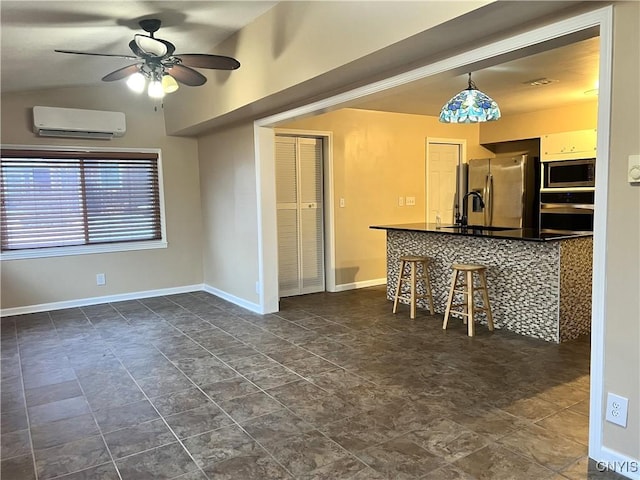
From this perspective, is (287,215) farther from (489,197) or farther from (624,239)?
(624,239)

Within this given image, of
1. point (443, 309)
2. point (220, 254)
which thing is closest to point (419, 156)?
point (443, 309)

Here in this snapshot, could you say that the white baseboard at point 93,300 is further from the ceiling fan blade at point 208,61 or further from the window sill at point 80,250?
the ceiling fan blade at point 208,61

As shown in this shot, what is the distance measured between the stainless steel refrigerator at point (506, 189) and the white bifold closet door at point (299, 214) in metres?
2.47

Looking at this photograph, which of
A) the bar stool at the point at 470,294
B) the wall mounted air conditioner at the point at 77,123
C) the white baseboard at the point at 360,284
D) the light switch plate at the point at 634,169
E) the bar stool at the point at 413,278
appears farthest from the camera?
the white baseboard at the point at 360,284

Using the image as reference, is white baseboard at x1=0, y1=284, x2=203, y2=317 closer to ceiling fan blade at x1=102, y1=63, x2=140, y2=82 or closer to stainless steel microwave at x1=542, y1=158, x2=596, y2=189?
ceiling fan blade at x1=102, y1=63, x2=140, y2=82

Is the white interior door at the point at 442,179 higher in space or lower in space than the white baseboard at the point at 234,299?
higher

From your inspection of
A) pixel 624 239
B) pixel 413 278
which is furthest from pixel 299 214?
pixel 624 239

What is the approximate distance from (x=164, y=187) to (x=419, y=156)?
3.54 meters

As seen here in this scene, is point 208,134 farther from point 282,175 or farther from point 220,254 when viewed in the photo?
point 220,254

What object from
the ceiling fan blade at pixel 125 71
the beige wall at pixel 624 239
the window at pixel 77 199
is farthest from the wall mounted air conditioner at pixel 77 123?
the beige wall at pixel 624 239

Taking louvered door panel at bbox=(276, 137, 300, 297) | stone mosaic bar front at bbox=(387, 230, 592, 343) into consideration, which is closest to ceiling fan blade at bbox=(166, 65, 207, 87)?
louvered door panel at bbox=(276, 137, 300, 297)

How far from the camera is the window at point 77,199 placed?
16.9ft

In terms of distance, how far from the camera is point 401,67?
9.59 feet

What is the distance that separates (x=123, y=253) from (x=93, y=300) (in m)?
0.66
